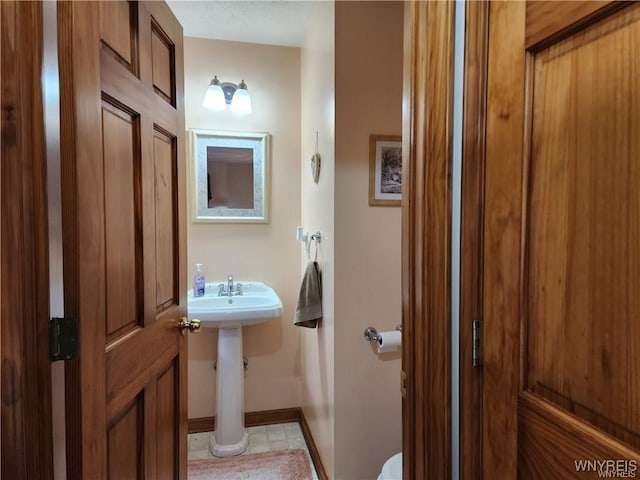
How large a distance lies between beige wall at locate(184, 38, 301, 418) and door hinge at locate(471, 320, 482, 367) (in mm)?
1870

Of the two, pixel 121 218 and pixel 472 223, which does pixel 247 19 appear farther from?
pixel 472 223

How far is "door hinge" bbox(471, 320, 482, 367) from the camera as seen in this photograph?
73cm

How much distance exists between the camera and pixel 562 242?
57 cm

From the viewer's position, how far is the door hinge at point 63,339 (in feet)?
2.17

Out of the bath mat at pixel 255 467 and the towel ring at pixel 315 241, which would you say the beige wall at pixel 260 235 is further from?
the bath mat at pixel 255 467

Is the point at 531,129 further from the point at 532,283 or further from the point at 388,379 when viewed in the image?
the point at 388,379

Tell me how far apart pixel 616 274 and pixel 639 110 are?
0.70 feet

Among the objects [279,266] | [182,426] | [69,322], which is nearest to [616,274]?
[69,322]

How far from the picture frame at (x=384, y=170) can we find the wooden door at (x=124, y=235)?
872 millimetres

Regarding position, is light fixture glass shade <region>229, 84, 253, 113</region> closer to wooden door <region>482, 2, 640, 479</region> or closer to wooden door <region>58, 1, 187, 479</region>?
wooden door <region>58, 1, 187, 479</region>

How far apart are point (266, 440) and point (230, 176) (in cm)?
176

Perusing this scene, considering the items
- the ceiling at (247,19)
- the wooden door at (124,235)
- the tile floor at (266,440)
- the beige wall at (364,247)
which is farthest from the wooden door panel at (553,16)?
the tile floor at (266,440)

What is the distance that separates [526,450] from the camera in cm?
64

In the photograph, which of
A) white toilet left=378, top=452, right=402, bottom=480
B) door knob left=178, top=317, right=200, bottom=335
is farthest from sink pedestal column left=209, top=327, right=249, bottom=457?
white toilet left=378, top=452, right=402, bottom=480
